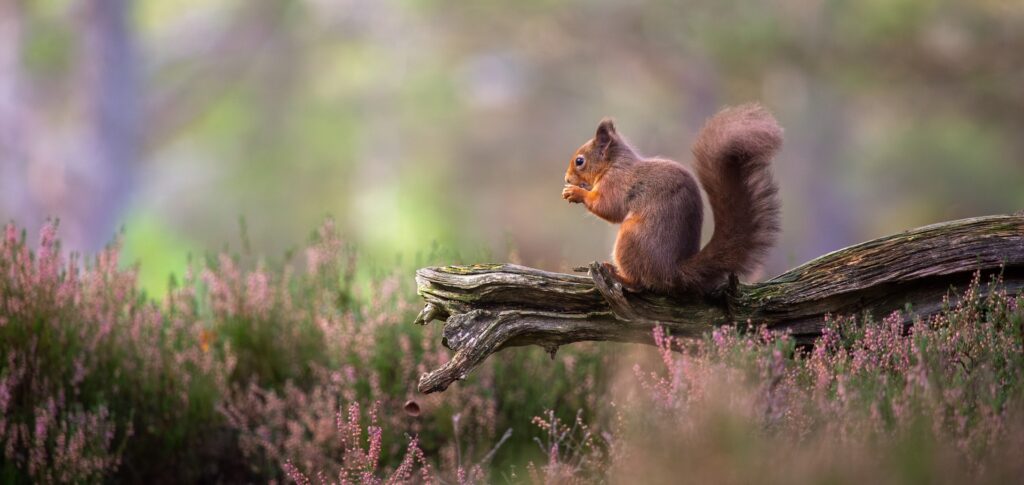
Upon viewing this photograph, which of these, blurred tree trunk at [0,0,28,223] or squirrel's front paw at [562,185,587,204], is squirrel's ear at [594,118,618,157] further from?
blurred tree trunk at [0,0,28,223]

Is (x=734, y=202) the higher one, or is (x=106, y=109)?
(x=106, y=109)

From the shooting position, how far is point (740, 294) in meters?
3.37

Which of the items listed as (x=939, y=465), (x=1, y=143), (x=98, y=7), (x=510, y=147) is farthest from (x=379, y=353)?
(x=510, y=147)

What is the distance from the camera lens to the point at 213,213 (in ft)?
88.0

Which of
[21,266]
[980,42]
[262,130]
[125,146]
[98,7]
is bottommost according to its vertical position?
[21,266]

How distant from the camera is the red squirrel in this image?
3109 mm

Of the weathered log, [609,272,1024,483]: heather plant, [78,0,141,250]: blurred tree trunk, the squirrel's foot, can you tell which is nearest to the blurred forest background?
[78,0,141,250]: blurred tree trunk

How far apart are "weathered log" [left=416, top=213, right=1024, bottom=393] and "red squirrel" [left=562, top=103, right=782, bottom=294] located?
143mm

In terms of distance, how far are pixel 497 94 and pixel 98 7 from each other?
1097cm

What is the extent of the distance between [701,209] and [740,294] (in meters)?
0.34

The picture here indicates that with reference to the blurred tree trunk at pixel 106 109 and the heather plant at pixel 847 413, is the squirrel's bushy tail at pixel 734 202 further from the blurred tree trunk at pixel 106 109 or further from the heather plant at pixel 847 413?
the blurred tree trunk at pixel 106 109

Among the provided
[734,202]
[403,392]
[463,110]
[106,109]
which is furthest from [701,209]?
[463,110]

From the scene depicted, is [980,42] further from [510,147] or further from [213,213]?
[213,213]

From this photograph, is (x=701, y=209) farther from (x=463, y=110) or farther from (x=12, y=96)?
(x=463, y=110)
